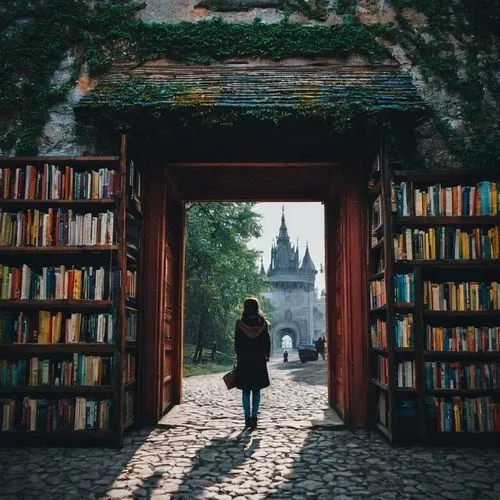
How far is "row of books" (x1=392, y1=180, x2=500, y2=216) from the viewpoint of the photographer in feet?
19.1

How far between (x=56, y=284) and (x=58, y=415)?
148 cm

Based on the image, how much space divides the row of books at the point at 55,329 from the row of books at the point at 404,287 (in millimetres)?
3308

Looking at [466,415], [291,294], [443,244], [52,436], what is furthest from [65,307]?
[291,294]

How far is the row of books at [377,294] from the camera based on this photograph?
19.4ft

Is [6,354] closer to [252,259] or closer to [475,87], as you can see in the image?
[475,87]

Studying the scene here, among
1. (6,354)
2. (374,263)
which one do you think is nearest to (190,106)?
(374,263)

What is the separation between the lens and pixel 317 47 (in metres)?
7.24

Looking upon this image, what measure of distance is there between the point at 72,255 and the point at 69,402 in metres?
1.89

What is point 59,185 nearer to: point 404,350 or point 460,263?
point 404,350

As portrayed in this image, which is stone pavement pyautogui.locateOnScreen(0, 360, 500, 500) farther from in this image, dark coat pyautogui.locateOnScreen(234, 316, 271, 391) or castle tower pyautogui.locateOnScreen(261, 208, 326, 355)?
castle tower pyautogui.locateOnScreen(261, 208, 326, 355)

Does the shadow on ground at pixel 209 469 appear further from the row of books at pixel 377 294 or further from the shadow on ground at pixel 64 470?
the row of books at pixel 377 294

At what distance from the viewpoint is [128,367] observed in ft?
19.9

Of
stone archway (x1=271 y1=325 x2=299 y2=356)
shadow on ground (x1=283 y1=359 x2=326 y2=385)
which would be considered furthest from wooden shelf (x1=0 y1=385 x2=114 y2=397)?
stone archway (x1=271 y1=325 x2=299 y2=356)

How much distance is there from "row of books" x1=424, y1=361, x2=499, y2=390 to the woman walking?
207cm
